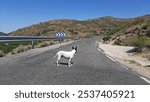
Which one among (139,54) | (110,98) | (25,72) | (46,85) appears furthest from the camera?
(139,54)

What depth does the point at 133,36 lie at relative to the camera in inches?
1829

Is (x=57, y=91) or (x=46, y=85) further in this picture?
(x=46, y=85)

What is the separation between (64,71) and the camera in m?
14.2

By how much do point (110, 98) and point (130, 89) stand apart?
1.51 meters

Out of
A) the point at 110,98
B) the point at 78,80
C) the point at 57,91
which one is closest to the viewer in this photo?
the point at 110,98

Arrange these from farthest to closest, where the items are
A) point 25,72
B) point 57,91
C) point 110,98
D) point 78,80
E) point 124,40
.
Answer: point 124,40 < point 25,72 < point 78,80 < point 57,91 < point 110,98

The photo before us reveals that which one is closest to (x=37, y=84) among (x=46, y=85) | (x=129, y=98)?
(x=46, y=85)

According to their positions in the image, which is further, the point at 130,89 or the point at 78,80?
the point at 78,80

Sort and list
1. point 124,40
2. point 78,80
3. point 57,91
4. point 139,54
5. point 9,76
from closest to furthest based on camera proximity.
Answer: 1. point 57,91
2. point 78,80
3. point 9,76
4. point 139,54
5. point 124,40

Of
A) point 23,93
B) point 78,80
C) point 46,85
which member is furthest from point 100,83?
point 23,93

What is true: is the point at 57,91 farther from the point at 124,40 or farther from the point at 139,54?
the point at 124,40

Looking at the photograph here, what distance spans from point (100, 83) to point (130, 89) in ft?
4.29

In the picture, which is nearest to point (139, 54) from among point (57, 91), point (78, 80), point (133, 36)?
point (78, 80)

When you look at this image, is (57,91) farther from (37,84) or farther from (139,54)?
(139,54)
